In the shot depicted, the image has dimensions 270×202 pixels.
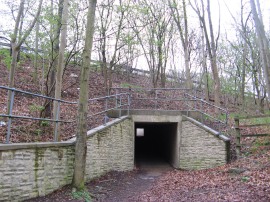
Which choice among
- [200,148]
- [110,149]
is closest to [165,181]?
[110,149]

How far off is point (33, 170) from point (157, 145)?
14209 millimetres

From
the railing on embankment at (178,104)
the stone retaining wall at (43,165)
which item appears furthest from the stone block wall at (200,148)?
the stone retaining wall at (43,165)

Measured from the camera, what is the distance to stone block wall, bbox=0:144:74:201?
5086 mm

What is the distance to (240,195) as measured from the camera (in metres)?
5.52

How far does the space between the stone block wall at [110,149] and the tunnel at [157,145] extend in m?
2.42

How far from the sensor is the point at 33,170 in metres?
5.70

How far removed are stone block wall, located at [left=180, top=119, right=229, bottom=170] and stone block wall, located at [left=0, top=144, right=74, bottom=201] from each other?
5992 millimetres

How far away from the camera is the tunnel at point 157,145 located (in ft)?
46.0

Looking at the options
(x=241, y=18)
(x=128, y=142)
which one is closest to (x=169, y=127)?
(x=128, y=142)

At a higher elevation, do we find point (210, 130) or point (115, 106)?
point (115, 106)

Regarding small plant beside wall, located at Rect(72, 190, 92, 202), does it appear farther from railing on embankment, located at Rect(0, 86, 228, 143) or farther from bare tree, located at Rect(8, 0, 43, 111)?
bare tree, located at Rect(8, 0, 43, 111)

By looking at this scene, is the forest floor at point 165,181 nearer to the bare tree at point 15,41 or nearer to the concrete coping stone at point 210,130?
the concrete coping stone at point 210,130

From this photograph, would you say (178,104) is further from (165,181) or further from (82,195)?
(82,195)

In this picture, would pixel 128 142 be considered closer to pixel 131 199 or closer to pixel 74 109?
pixel 74 109
